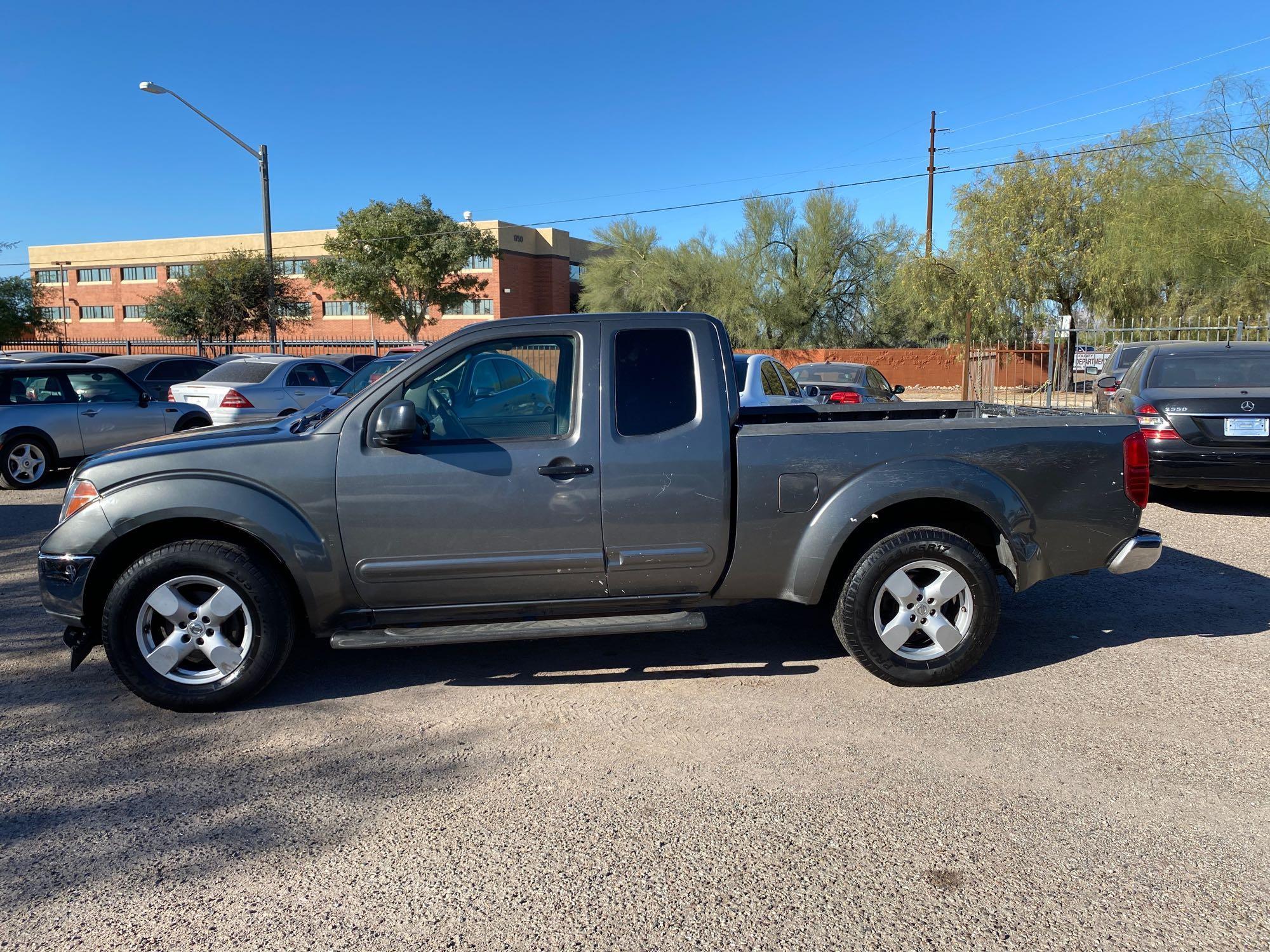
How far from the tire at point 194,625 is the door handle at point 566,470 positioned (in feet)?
4.58

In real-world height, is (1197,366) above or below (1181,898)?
above

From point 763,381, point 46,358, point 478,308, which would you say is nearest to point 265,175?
point 46,358

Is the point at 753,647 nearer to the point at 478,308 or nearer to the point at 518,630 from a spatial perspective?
the point at 518,630

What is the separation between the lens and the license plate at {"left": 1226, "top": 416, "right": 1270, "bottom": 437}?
8.58 m

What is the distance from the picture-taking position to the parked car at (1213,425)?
8.62m

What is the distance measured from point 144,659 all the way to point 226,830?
4.43 ft

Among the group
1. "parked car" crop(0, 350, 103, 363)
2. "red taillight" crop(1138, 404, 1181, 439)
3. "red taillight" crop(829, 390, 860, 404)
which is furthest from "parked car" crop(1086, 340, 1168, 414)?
"parked car" crop(0, 350, 103, 363)

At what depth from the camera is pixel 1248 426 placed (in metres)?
8.62

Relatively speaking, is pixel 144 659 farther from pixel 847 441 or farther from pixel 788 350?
pixel 788 350

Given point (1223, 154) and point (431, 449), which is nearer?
point (431, 449)

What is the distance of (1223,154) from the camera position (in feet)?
78.3

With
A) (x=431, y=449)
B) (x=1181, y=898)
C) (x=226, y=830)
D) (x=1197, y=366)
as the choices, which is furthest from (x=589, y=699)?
(x=1197, y=366)

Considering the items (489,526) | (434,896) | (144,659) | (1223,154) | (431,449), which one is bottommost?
(434,896)

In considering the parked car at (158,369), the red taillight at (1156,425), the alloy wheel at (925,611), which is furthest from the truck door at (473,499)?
the parked car at (158,369)
